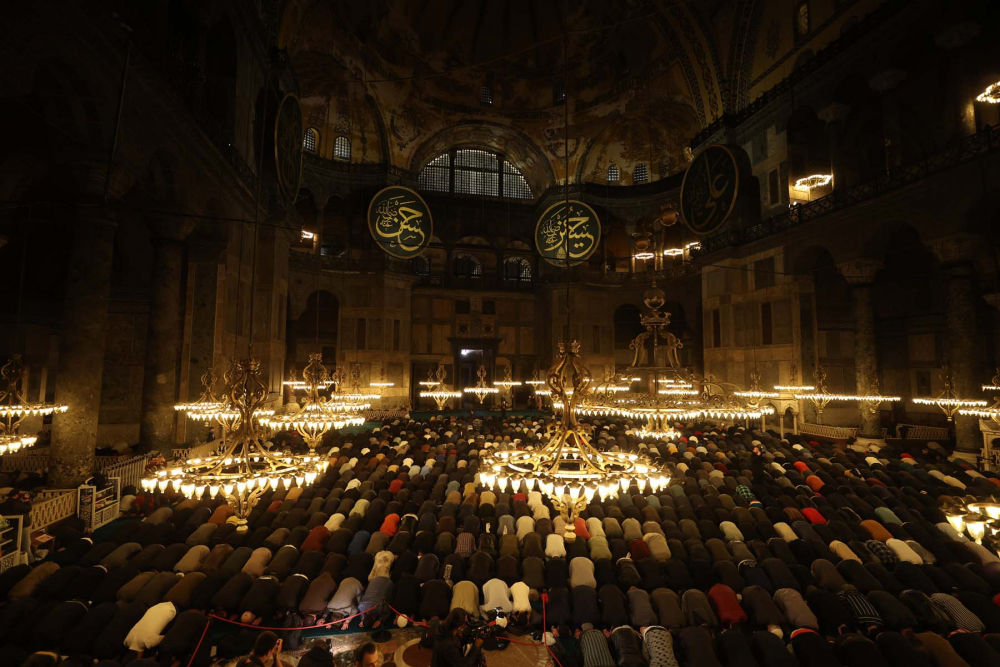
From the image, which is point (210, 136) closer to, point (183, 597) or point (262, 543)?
point (262, 543)

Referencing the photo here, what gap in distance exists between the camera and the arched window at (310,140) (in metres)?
19.2

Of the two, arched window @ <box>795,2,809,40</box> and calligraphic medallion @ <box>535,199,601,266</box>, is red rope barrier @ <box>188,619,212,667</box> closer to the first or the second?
calligraphic medallion @ <box>535,199,601,266</box>

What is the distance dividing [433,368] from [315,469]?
17.4 metres

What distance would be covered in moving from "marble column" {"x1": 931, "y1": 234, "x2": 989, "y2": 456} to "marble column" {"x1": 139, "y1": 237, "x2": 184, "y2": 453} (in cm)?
1612

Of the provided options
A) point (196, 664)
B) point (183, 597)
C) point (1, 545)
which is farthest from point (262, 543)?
point (1, 545)

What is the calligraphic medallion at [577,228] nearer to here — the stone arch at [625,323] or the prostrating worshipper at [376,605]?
the prostrating worshipper at [376,605]

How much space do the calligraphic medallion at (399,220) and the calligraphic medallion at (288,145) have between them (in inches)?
70.4

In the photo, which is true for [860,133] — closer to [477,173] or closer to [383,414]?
[477,173]

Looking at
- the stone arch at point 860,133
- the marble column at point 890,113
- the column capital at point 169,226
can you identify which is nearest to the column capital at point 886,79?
the marble column at point 890,113

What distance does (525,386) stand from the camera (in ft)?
76.3

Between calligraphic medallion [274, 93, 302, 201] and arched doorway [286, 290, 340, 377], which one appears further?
arched doorway [286, 290, 340, 377]

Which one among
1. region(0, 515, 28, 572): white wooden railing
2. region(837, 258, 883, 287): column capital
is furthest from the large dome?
region(0, 515, 28, 572): white wooden railing

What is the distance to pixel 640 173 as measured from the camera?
22.5 meters

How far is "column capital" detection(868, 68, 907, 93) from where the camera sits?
11531 mm
